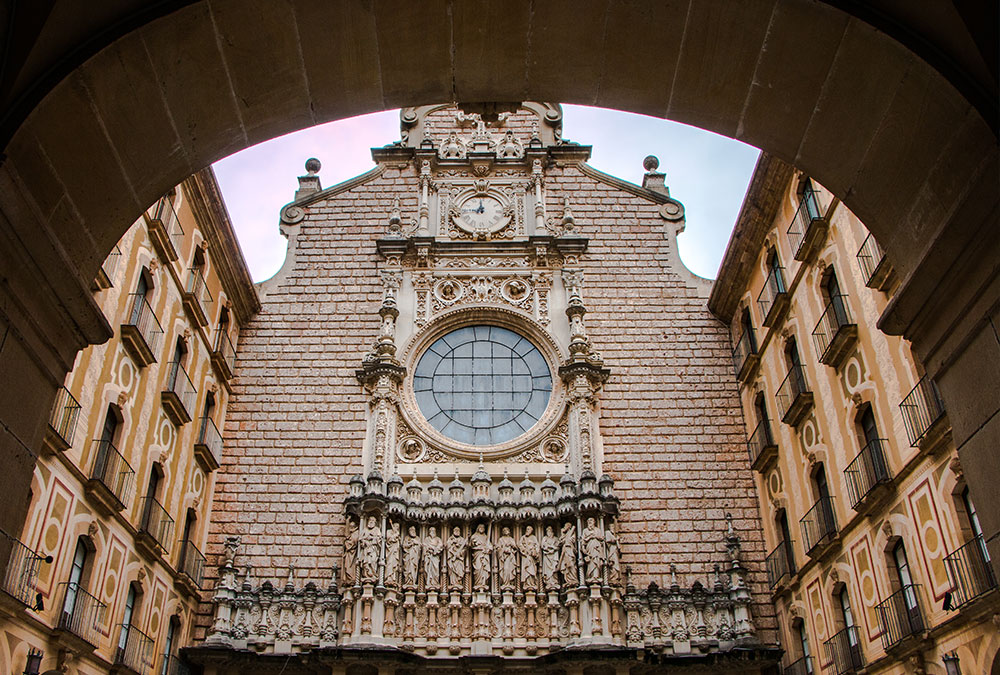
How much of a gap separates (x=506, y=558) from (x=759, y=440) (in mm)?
6349

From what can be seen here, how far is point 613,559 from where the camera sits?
18906 mm

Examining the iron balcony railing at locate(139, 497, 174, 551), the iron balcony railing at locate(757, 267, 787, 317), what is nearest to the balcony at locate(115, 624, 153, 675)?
the iron balcony railing at locate(139, 497, 174, 551)

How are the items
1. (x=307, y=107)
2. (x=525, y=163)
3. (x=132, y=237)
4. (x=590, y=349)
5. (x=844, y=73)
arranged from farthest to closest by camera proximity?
(x=525, y=163) < (x=590, y=349) < (x=132, y=237) < (x=307, y=107) < (x=844, y=73)

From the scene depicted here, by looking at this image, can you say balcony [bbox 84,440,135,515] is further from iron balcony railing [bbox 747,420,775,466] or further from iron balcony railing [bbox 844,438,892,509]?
iron balcony railing [bbox 747,420,775,466]

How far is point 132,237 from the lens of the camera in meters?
16.7

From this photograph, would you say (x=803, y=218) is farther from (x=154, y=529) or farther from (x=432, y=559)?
(x=154, y=529)

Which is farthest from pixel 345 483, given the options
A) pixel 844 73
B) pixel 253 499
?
pixel 844 73

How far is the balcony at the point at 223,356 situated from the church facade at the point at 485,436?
415 millimetres

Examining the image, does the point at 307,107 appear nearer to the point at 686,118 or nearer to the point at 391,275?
the point at 686,118

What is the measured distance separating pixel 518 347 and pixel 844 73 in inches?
668

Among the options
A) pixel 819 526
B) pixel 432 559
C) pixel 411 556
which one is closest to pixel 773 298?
pixel 819 526

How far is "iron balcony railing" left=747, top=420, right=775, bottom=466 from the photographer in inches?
782

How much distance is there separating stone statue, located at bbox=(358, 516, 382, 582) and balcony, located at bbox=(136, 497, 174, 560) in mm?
3867

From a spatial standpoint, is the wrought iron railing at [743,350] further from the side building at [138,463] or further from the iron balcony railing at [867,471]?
the side building at [138,463]
